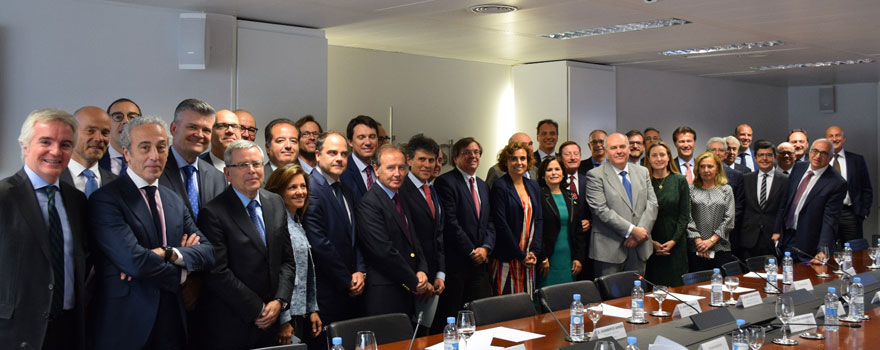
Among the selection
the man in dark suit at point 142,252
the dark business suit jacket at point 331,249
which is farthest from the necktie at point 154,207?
the dark business suit jacket at point 331,249

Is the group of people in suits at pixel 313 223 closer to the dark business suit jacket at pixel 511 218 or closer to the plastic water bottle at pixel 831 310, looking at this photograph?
the dark business suit jacket at pixel 511 218

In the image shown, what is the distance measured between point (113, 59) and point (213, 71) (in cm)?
78

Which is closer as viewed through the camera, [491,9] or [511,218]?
[511,218]

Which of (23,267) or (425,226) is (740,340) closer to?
(425,226)

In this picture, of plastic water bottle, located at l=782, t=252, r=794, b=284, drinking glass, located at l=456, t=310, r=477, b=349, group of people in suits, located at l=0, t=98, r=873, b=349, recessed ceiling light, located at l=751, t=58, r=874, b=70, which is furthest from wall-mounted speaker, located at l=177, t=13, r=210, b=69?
recessed ceiling light, located at l=751, t=58, r=874, b=70

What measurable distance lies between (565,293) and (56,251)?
2.59m

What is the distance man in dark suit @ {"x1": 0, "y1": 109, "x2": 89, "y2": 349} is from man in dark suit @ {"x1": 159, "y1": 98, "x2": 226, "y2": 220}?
739mm

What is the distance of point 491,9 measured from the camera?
584 cm

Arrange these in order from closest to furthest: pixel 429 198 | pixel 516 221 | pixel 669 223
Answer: pixel 429 198 → pixel 516 221 → pixel 669 223

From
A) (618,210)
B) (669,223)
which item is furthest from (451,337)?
(669,223)

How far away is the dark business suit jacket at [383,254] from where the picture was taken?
4496 mm

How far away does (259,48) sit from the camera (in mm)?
6348

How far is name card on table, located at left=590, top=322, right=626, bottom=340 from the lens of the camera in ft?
10.1

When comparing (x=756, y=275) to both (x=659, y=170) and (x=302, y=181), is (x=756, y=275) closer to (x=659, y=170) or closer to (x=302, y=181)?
(x=659, y=170)
